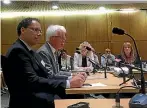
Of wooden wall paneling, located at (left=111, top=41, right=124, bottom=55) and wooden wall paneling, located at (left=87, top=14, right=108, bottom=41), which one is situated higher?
wooden wall paneling, located at (left=87, top=14, right=108, bottom=41)

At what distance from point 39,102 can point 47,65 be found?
0.69m

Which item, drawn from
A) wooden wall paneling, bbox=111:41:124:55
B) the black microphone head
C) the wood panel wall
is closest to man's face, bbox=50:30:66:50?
the black microphone head

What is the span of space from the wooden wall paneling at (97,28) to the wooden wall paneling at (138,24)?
0.98 m

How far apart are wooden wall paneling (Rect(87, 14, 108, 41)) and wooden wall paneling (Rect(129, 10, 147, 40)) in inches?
38.4

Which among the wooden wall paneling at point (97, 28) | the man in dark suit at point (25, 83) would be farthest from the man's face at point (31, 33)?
the wooden wall paneling at point (97, 28)

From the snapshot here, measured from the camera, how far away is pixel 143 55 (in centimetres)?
975

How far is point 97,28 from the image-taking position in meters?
9.77

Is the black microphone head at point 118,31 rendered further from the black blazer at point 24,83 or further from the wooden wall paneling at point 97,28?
the wooden wall paneling at point 97,28

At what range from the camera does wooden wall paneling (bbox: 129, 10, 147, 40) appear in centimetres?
972

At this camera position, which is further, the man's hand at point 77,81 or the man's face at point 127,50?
the man's face at point 127,50

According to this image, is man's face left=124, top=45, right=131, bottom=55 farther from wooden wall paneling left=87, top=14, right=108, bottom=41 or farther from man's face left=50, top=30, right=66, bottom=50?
wooden wall paneling left=87, top=14, right=108, bottom=41

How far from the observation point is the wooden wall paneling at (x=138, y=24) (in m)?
9.72

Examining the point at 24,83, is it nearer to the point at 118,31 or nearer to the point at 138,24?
the point at 118,31

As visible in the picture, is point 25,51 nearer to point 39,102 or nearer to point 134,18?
point 39,102
